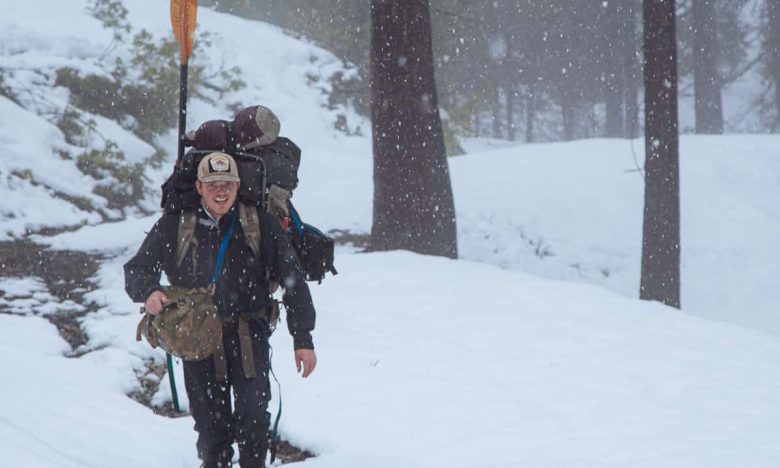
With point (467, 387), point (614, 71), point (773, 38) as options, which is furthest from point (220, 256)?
point (773, 38)

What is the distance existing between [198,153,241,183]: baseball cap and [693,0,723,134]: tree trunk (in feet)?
86.2

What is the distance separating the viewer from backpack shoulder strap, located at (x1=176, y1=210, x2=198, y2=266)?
13.3ft

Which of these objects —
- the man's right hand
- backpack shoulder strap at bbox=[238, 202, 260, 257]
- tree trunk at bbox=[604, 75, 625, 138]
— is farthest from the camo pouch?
tree trunk at bbox=[604, 75, 625, 138]

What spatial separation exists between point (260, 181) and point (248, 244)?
0.32 metres

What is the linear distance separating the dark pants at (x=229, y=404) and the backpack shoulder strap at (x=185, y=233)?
1.43ft

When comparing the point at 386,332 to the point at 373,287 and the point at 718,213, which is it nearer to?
the point at 373,287

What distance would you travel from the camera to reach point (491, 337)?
7.64m

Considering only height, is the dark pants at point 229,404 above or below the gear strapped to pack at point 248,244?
below

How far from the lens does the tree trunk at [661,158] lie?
10.0 metres

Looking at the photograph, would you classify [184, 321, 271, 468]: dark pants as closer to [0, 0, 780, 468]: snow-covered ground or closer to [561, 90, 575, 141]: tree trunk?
[0, 0, 780, 468]: snow-covered ground

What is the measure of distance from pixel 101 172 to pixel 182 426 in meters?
10.0

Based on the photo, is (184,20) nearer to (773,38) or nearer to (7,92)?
(7,92)

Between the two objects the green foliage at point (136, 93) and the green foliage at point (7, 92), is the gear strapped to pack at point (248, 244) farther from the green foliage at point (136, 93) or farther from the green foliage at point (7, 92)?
the green foliage at point (7, 92)

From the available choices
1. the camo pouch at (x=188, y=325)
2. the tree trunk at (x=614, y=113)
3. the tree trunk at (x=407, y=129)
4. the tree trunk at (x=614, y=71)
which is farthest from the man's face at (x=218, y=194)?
the tree trunk at (x=614, y=113)
